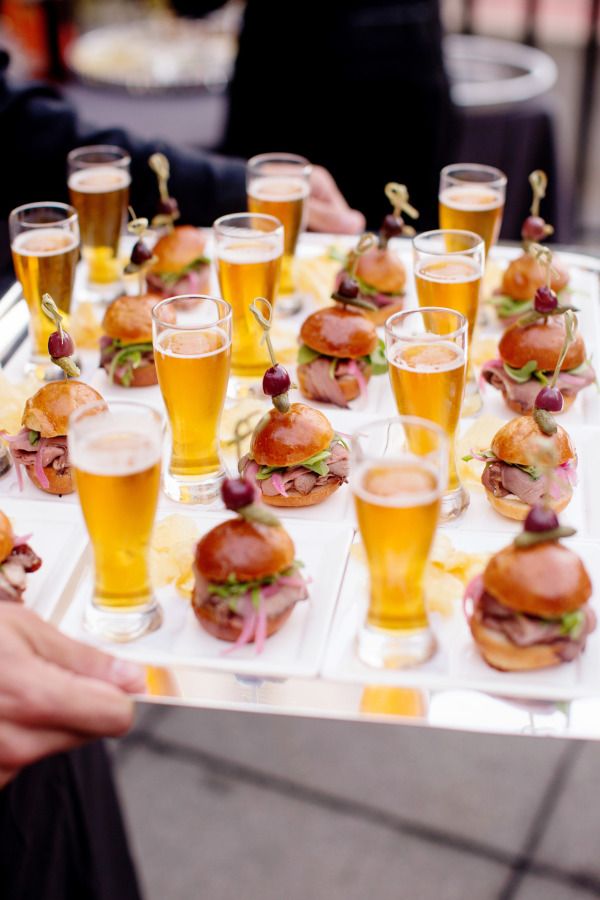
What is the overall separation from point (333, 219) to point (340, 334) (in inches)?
31.2

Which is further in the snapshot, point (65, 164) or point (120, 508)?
point (65, 164)

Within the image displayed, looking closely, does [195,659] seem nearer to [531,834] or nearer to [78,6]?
[531,834]

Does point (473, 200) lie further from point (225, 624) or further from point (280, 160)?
point (225, 624)

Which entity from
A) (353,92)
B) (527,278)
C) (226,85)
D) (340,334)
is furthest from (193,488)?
(226,85)

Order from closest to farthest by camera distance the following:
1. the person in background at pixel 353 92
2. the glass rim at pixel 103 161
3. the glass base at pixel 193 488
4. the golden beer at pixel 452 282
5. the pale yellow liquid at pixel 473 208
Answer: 1. the glass base at pixel 193 488
2. the golden beer at pixel 452 282
3. the pale yellow liquid at pixel 473 208
4. the glass rim at pixel 103 161
5. the person in background at pixel 353 92

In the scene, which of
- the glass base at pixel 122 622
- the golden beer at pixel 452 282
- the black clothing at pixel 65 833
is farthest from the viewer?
the golden beer at pixel 452 282

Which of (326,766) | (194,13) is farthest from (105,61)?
(326,766)

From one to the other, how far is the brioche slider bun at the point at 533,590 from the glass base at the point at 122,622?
445mm

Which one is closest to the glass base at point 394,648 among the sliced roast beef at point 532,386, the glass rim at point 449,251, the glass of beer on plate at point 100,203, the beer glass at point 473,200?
the sliced roast beef at point 532,386

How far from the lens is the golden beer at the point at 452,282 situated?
2131 millimetres

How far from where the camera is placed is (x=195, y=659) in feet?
4.87

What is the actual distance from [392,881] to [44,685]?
1.85m

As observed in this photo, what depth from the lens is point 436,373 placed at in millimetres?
1786

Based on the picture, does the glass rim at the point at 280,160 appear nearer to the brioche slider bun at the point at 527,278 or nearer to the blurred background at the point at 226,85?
the brioche slider bun at the point at 527,278
